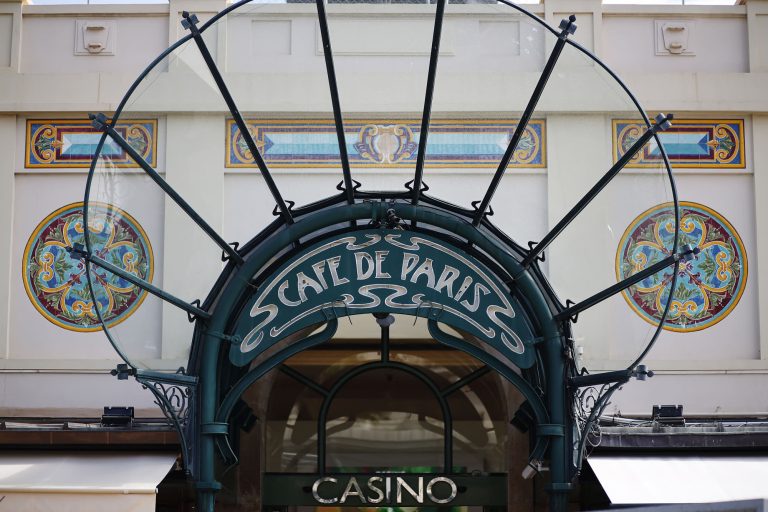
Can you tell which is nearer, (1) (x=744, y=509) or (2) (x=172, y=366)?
(1) (x=744, y=509)

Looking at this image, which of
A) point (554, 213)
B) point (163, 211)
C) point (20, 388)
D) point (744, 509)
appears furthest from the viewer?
point (20, 388)

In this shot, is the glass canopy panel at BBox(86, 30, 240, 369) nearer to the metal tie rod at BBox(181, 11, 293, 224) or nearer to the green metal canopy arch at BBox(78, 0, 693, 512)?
the green metal canopy arch at BBox(78, 0, 693, 512)

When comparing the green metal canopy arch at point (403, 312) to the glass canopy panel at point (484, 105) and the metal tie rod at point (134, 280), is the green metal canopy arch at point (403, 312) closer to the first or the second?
the metal tie rod at point (134, 280)

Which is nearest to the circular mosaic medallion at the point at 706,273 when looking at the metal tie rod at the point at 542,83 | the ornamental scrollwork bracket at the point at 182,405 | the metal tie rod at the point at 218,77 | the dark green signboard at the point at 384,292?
the dark green signboard at the point at 384,292

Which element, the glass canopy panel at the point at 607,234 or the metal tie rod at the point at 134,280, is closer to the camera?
the metal tie rod at the point at 134,280

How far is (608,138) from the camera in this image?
11.8 meters

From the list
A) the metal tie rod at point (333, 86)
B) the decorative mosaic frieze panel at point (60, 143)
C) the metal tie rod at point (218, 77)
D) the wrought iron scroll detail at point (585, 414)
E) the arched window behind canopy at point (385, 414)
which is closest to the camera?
the metal tie rod at point (333, 86)

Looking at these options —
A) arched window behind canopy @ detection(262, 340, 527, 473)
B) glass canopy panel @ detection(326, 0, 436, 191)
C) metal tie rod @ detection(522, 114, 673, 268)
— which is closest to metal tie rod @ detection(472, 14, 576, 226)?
metal tie rod @ detection(522, 114, 673, 268)

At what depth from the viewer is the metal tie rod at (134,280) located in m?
9.04

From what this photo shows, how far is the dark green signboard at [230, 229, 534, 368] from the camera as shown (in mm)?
9438

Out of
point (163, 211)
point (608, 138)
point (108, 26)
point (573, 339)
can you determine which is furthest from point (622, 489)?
point (108, 26)

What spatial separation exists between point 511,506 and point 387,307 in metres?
3.14

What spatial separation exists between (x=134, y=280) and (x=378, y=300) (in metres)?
1.91

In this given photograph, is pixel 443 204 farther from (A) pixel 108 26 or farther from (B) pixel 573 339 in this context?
(A) pixel 108 26
